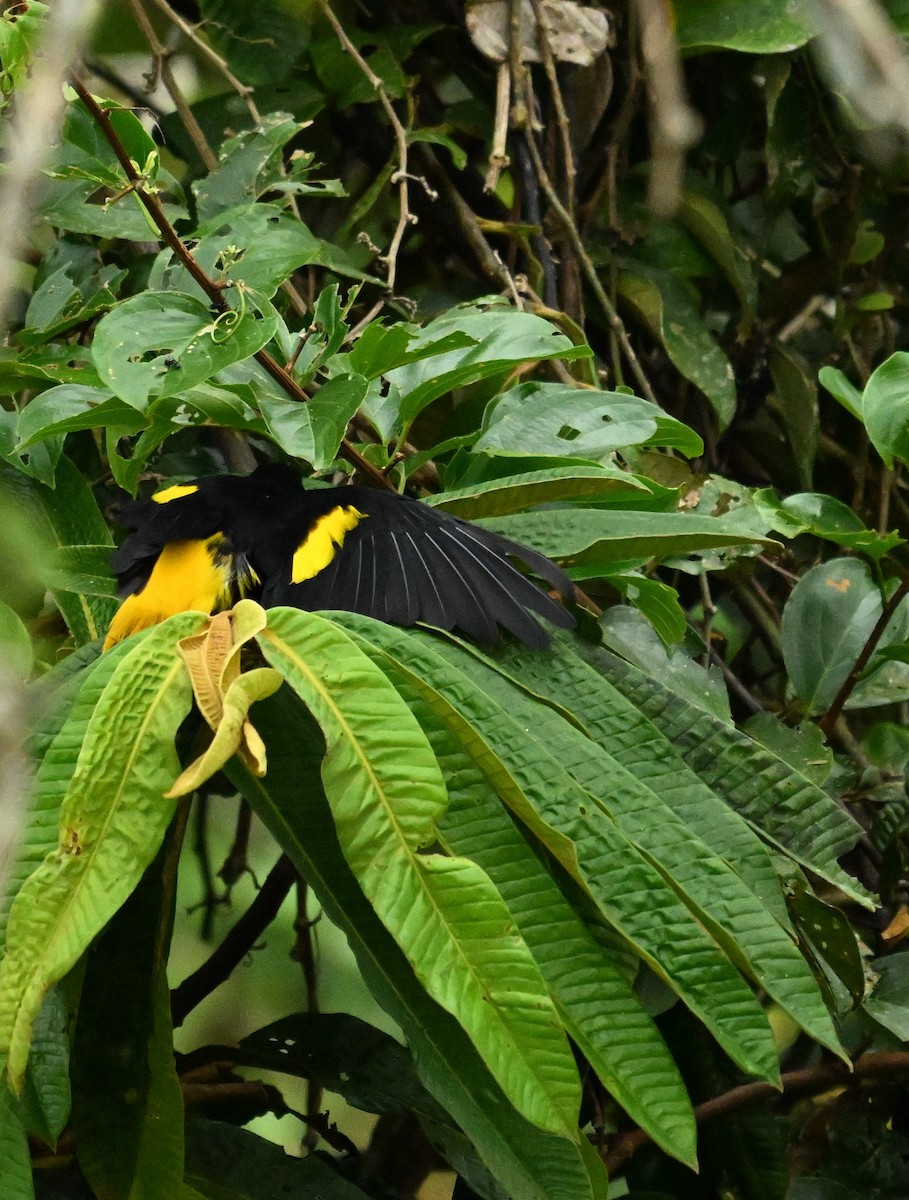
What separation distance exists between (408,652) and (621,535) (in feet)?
0.71

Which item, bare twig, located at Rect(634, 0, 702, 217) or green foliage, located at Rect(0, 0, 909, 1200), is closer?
bare twig, located at Rect(634, 0, 702, 217)

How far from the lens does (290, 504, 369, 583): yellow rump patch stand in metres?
0.75

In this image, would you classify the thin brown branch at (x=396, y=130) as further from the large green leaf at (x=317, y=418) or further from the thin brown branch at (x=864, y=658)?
the thin brown branch at (x=864, y=658)

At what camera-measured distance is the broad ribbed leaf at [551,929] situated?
56 centimetres

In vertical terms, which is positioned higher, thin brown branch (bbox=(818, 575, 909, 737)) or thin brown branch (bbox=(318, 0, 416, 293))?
thin brown branch (bbox=(318, 0, 416, 293))

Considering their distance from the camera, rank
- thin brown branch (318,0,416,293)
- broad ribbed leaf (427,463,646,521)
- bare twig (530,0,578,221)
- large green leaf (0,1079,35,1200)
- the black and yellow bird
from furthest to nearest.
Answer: bare twig (530,0,578,221)
thin brown branch (318,0,416,293)
broad ribbed leaf (427,463,646,521)
the black and yellow bird
large green leaf (0,1079,35,1200)

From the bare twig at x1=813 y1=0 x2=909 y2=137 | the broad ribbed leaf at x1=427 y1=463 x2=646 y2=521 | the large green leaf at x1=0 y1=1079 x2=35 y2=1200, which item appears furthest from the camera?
the broad ribbed leaf at x1=427 y1=463 x2=646 y2=521

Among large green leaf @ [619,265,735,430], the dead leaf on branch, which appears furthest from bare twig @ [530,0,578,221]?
large green leaf @ [619,265,735,430]

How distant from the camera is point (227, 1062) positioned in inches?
40.7

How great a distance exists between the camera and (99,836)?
511 millimetres

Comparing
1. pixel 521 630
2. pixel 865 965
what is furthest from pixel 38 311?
pixel 865 965

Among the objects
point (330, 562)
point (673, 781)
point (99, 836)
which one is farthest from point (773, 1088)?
point (99, 836)

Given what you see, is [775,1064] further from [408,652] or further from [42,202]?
[42,202]

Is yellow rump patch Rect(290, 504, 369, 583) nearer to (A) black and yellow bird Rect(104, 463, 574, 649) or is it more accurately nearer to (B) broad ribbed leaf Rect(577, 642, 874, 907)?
(A) black and yellow bird Rect(104, 463, 574, 649)
